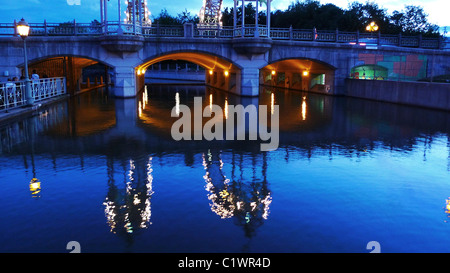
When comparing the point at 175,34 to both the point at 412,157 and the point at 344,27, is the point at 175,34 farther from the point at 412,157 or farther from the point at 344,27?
the point at 344,27

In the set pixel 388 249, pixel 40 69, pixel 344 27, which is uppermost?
pixel 344 27

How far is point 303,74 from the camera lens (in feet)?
125

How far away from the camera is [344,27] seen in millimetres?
61281

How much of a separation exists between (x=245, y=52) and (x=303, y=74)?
11964 mm

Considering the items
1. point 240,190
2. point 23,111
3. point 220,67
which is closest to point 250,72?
point 220,67

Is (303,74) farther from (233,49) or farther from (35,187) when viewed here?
(35,187)

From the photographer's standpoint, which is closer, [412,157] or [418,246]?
[418,246]

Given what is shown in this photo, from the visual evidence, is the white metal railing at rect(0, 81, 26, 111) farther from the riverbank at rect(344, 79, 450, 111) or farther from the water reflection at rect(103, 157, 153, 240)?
the riverbank at rect(344, 79, 450, 111)

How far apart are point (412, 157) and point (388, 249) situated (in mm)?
5920

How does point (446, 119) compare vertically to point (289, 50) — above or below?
below
